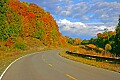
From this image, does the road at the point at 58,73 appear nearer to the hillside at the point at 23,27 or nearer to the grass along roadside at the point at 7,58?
the grass along roadside at the point at 7,58

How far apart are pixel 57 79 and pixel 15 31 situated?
54843 mm

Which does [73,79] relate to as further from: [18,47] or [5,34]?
[18,47]

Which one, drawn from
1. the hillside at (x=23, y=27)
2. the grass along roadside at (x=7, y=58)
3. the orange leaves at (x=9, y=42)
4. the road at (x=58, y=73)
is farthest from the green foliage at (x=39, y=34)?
the road at (x=58, y=73)

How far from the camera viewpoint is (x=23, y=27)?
8181 cm

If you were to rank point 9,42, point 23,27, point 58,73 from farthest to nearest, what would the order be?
point 23,27 → point 9,42 → point 58,73

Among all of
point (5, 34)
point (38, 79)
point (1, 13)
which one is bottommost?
point (38, 79)

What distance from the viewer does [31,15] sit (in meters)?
99.0

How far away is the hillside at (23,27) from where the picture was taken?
6058 centimetres

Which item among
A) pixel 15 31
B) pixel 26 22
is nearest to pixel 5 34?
pixel 15 31

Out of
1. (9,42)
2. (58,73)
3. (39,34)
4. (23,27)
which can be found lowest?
(58,73)

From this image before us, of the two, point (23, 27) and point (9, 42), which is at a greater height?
point (23, 27)

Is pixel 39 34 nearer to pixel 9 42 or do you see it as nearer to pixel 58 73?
pixel 9 42

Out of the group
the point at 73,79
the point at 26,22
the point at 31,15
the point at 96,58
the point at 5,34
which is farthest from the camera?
the point at 31,15

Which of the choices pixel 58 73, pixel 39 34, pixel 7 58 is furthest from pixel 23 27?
pixel 58 73
